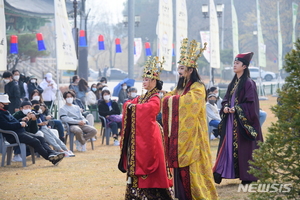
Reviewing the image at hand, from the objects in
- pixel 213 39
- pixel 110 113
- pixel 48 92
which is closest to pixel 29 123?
pixel 110 113

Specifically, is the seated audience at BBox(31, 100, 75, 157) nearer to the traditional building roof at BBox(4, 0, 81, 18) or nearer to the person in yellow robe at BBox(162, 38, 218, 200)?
the person in yellow robe at BBox(162, 38, 218, 200)

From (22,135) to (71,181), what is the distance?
170 cm

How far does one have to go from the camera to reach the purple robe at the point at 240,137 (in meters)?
7.14

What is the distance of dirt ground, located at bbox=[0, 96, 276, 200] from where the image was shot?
23.1 ft

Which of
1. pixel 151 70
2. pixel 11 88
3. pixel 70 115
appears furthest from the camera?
pixel 11 88

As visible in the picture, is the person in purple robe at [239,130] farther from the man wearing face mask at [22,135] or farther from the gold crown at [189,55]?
the man wearing face mask at [22,135]

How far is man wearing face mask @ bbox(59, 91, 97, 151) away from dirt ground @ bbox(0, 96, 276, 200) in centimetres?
82

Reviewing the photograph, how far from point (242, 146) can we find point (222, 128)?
0.44 metres

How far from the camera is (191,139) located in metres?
6.16

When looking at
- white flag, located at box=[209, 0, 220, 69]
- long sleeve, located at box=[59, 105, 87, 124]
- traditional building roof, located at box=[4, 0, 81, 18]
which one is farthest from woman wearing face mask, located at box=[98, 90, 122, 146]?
traditional building roof, located at box=[4, 0, 81, 18]

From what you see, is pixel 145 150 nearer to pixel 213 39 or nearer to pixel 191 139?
pixel 191 139

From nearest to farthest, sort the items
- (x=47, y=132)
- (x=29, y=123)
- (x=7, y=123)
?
(x=7, y=123) < (x=29, y=123) < (x=47, y=132)

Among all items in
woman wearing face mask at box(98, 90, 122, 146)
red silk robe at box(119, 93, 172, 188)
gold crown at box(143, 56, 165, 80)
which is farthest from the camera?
woman wearing face mask at box(98, 90, 122, 146)

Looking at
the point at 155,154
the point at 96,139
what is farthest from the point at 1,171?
the point at 96,139
